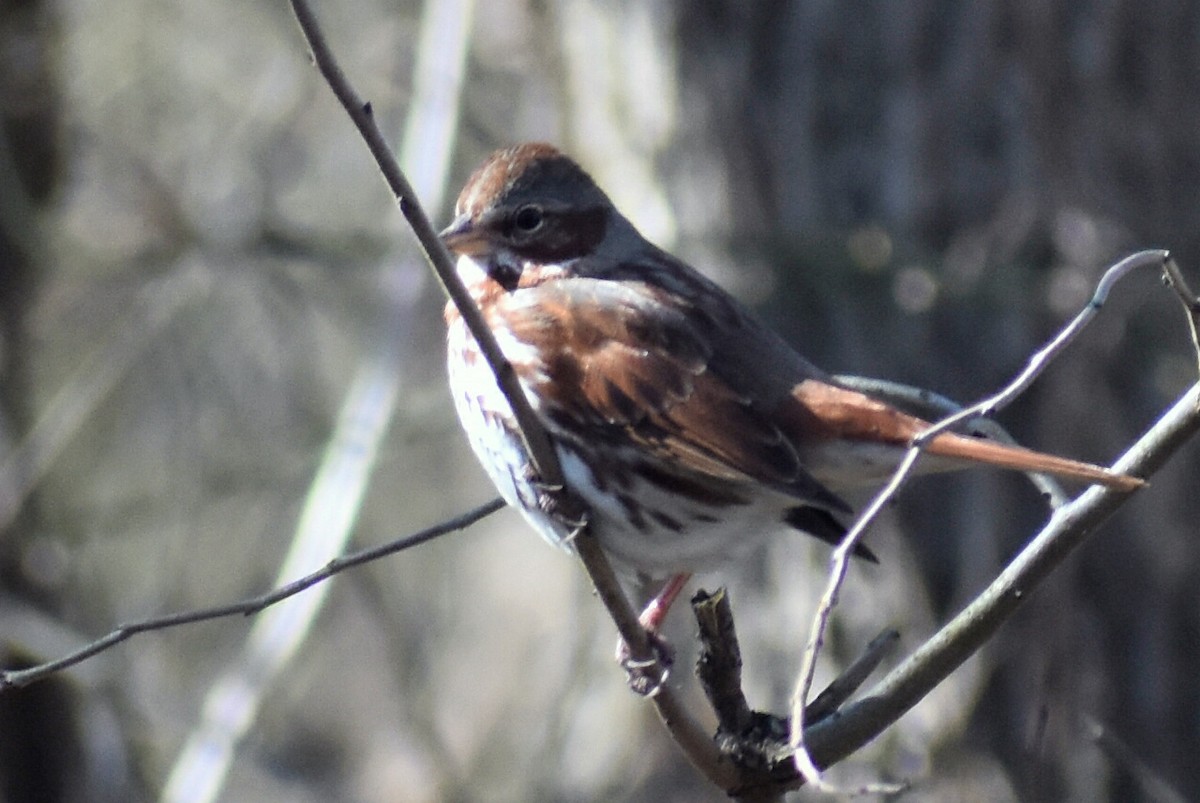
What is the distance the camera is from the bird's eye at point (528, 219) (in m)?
4.31

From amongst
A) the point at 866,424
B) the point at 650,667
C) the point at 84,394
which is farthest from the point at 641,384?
the point at 84,394

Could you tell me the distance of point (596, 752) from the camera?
7.45 m

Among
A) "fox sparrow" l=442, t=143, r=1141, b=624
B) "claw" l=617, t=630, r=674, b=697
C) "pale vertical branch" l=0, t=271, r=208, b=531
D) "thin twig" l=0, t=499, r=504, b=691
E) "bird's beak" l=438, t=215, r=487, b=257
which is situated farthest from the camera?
"pale vertical branch" l=0, t=271, r=208, b=531

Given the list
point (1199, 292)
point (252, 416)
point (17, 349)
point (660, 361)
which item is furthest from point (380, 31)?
point (660, 361)

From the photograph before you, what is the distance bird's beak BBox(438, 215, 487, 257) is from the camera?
423cm

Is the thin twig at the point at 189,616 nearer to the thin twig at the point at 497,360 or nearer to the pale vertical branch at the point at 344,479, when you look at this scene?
the thin twig at the point at 497,360

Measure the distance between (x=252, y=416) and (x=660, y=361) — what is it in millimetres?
5273

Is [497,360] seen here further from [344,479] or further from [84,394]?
[84,394]

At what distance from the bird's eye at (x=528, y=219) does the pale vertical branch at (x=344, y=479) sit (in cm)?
175

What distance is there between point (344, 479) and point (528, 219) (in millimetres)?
1991

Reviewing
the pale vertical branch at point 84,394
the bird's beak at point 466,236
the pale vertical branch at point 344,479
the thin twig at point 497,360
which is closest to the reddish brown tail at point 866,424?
the thin twig at point 497,360

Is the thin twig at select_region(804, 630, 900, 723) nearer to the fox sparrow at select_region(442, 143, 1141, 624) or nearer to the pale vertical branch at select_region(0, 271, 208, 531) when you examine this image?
the fox sparrow at select_region(442, 143, 1141, 624)

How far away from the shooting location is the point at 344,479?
19.8 feet

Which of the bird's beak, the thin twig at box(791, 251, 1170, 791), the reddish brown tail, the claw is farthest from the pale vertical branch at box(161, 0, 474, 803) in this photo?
the thin twig at box(791, 251, 1170, 791)
